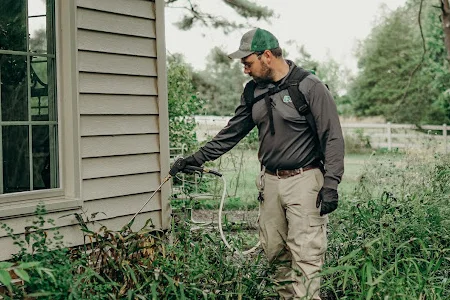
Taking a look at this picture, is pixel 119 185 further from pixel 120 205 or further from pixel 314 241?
pixel 314 241

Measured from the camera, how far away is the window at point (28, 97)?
4953mm

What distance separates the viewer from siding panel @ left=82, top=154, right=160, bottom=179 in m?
5.43

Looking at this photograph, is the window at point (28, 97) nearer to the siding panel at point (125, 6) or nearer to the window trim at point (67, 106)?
the window trim at point (67, 106)

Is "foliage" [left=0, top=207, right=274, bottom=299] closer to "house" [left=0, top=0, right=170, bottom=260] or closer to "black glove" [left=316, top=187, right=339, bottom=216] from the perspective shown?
"house" [left=0, top=0, right=170, bottom=260]

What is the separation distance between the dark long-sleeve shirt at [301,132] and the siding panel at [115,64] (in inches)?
41.4

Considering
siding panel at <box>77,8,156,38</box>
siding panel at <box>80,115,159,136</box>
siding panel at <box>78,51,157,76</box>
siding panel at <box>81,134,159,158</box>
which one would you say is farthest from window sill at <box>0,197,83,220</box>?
siding panel at <box>77,8,156,38</box>

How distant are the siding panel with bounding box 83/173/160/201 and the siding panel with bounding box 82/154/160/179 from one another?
4cm

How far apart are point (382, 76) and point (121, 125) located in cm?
3655

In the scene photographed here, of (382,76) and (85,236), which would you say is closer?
(85,236)

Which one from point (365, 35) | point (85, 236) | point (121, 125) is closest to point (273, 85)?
point (121, 125)

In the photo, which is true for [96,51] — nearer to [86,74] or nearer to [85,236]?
[86,74]

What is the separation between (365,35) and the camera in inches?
1932

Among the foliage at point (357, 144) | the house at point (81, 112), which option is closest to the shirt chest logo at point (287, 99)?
the house at point (81, 112)

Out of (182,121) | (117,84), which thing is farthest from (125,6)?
(182,121)
